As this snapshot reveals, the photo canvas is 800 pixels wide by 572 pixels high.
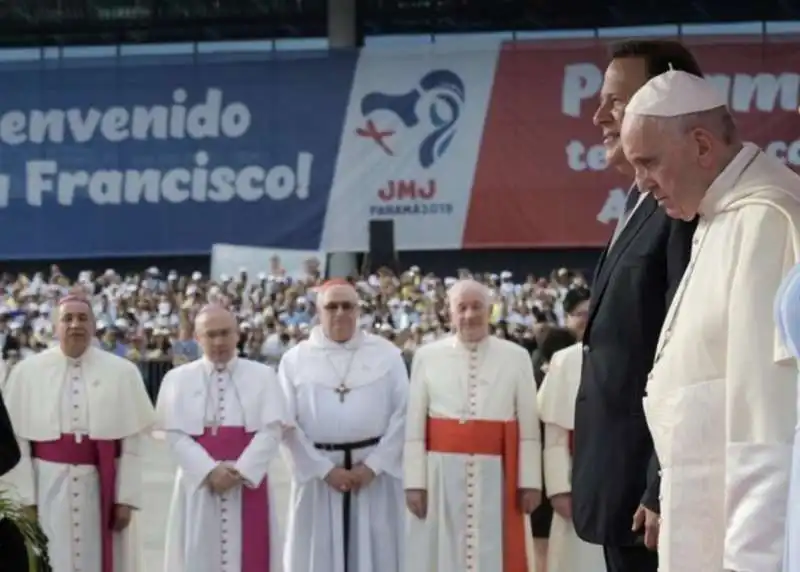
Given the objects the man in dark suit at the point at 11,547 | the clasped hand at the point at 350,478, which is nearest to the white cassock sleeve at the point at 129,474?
the clasped hand at the point at 350,478

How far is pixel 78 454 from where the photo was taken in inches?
277

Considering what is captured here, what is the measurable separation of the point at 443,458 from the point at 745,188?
4416mm

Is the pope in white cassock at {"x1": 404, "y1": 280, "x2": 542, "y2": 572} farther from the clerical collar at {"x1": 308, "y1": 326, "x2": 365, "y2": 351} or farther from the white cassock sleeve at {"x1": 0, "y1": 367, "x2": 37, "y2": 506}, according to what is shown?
the white cassock sleeve at {"x1": 0, "y1": 367, "x2": 37, "y2": 506}

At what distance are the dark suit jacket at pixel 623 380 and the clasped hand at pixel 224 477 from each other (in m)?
3.67

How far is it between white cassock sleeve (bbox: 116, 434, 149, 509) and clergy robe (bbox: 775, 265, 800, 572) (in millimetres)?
5152

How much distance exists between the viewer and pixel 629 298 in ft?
11.2

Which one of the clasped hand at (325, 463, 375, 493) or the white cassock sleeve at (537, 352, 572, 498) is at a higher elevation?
the white cassock sleeve at (537, 352, 572, 498)

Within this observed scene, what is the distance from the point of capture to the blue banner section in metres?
24.2

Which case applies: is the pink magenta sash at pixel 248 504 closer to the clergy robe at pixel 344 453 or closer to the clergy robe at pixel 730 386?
the clergy robe at pixel 344 453

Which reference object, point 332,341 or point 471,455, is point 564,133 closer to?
point 332,341

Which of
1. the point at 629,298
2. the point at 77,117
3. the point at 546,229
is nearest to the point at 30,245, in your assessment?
the point at 77,117

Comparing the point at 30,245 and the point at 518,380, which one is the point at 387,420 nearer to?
A: the point at 518,380

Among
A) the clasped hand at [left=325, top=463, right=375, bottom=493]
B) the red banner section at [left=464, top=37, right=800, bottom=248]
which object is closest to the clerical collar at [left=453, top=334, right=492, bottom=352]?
the clasped hand at [left=325, top=463, right=375, bottom=493]

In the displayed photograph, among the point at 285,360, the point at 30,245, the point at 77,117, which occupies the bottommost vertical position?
the point at 285,360
